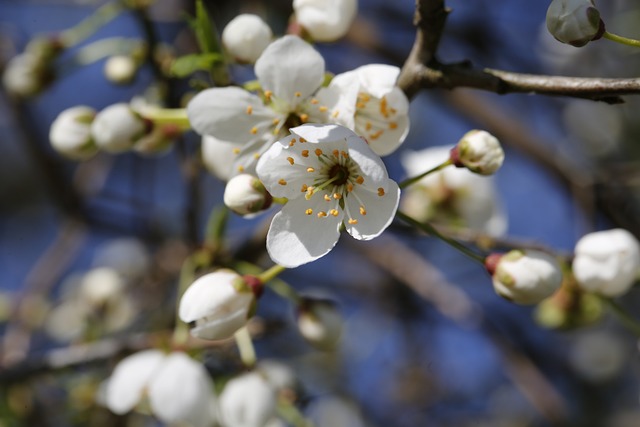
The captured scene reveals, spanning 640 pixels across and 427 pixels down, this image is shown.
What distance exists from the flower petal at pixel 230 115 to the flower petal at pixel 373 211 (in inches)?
9.0

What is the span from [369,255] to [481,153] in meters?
1.74

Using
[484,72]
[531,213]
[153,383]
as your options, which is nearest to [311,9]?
[484,72]

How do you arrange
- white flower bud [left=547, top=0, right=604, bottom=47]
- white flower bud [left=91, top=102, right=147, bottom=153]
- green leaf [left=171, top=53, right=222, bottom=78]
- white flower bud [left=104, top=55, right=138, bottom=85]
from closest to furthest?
white flower bud [left=547, top=0, right=604, bottom=47] → green leaf [left=171, top=53, right=222, bottom=78] → white flower bud [left=91, top=102, right=147, bottom=153] → white flower bud [left=104, top=55, right=138, bottom=85]

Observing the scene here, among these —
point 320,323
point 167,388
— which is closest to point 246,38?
point 320,323

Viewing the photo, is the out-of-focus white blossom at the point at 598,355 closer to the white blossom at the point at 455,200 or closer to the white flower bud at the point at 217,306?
the white blossom at the point at 455,200

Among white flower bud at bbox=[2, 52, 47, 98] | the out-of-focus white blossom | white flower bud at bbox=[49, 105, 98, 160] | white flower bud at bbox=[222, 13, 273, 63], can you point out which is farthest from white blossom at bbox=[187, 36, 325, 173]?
the out-of-focus white blossom

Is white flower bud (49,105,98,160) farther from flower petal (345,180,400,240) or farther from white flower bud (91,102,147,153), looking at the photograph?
flower petal (345,180,400,240)

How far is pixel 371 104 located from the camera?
139cm

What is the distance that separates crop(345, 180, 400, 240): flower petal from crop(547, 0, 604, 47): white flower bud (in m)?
A: 0.38

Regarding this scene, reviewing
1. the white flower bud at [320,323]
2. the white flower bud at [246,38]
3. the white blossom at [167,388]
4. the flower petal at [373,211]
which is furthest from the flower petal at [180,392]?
the white flower bud at [246,38]

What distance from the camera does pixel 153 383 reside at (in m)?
1.68

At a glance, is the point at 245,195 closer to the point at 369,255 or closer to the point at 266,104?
the point at 266,104

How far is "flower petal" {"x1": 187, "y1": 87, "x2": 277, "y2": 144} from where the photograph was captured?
1.34 metres

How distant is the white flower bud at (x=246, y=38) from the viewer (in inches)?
56.9
